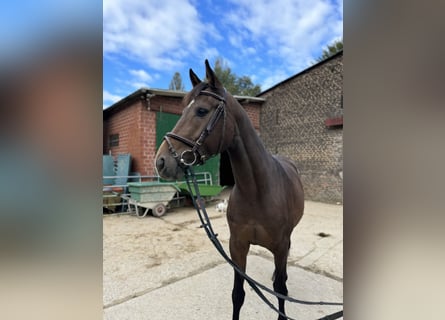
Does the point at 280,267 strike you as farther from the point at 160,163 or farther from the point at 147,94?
the point at 147,94

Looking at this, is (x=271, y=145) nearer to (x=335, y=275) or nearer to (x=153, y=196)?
(x=153, y=196)

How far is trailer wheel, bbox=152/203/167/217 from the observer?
5637 mm

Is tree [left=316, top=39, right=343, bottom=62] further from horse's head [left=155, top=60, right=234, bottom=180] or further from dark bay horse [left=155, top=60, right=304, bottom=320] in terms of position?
horse's head [left=155, top=60, right=234, bottom=180]

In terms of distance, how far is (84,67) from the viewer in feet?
1.41

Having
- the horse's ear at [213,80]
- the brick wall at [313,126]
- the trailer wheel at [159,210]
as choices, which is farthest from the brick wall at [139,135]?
the horse's ear at [213,80]

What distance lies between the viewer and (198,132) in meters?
1.28

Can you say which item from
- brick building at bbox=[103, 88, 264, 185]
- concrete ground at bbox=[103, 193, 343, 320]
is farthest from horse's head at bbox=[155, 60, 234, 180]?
brick building at bbox=[103, 88, 264, 185]

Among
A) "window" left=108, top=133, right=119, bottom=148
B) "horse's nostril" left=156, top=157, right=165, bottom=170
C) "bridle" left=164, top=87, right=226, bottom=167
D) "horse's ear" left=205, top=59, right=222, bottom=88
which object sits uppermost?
"window" left=108, top=133, right=119, bottom=148

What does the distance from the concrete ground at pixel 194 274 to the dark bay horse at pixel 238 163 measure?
1.83ft

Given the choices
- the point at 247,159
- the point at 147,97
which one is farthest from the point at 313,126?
the point at 247,159

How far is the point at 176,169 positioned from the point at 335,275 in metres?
2.45

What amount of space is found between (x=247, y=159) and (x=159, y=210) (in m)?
4.65

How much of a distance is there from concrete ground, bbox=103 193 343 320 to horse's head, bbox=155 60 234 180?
4.87ft

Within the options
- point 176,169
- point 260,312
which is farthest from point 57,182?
point 260,312
